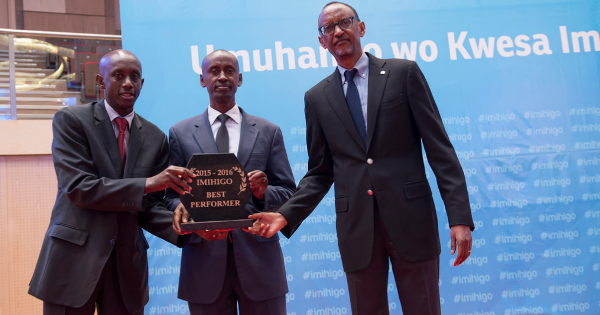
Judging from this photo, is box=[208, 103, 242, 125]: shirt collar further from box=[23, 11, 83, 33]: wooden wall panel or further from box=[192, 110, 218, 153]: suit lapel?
box=[23, 11, 83, 33]: wooden wall panel

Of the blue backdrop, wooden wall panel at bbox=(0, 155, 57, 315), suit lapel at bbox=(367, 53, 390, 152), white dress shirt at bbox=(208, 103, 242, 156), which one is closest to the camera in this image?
suit lapel at bbox=(367, 53, 390, 152)

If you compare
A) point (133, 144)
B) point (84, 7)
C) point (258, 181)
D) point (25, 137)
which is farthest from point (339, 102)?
point (84, 7)

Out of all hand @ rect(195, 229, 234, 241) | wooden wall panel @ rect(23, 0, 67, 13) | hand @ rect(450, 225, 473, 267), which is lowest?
hand @ rect(450, 225, 473, 267)

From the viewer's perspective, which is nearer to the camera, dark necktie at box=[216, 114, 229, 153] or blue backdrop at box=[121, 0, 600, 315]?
dark necktie at box=[216, 114, 229, 153]

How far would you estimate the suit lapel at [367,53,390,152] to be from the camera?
1.96 meters

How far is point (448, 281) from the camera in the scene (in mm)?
3836

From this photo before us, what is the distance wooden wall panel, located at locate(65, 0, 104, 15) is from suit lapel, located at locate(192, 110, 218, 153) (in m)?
8.62

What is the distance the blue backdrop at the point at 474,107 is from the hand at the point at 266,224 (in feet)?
5.57

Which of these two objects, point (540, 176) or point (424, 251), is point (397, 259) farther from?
point (540, 176)

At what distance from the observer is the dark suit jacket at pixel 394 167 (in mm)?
1891

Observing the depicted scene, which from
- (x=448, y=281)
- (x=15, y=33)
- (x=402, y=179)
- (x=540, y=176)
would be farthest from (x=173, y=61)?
(x=540, y=176)

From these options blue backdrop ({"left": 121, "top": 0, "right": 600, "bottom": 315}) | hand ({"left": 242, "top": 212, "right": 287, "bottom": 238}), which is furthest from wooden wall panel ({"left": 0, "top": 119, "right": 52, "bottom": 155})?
hand ({"left": 242, "top": 212, "right": 287, "bottom": 238})

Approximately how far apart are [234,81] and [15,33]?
10.1 feet

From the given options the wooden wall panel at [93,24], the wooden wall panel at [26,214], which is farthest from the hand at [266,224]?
the wooden wall panel at [93,24]
